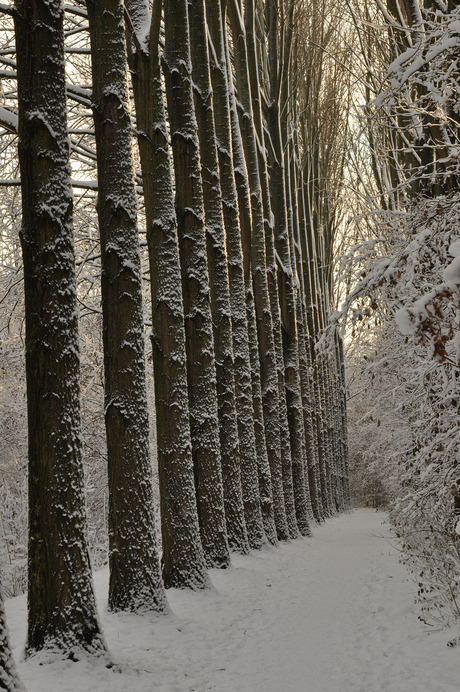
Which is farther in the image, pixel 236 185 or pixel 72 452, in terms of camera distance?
pixel 236 185

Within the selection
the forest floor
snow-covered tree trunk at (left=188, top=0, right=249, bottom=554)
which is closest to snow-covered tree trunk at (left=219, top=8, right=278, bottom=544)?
snow-covered tree trunk at (left=188, top=0, right=249, bottom=554)

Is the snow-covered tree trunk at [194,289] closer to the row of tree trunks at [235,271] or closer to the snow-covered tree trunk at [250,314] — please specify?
the row of tree trunks at [235,271]

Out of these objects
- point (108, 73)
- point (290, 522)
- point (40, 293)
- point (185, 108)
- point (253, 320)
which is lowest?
point (290, 522)

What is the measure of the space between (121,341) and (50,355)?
1.61 meters

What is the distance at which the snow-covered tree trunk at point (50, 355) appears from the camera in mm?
5121

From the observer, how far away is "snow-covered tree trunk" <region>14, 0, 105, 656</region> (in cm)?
512

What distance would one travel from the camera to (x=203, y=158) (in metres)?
10.8

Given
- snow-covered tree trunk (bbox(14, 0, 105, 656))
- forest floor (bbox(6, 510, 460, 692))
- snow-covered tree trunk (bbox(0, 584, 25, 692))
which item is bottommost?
forest floor (bbox(6, 510, 460, 692))

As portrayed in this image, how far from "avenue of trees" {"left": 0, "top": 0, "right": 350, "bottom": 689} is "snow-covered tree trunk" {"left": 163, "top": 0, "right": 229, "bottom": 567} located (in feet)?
0.09

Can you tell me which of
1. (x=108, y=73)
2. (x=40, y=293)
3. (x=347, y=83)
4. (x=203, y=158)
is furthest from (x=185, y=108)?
(x=347, y=83)

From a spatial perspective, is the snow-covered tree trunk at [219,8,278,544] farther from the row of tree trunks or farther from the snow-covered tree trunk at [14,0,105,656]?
the snow-covered tree trunk at [14,0,105,656]

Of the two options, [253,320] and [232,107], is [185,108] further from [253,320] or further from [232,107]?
[253,320]

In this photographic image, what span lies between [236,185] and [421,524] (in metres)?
7.44

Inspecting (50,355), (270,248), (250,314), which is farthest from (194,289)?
(270,248)
